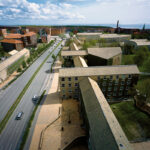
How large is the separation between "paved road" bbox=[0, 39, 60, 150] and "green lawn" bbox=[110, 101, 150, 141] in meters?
31.6

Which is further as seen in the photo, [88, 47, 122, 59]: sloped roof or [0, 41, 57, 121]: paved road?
[88, 47, 122, 59]: sloped roof

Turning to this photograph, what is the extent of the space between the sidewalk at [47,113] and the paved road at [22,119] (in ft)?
14.6

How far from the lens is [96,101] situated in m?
31.6

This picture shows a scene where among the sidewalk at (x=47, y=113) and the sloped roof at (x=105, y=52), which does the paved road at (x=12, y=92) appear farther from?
the sloped roof at (x=105, y=52)

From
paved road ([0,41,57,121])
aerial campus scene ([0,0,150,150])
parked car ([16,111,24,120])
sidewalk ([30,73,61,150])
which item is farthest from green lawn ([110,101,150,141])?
paved road ([0,41,57,121])

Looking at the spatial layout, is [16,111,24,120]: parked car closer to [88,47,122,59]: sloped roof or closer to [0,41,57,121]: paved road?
[0,41,57,121]: paved road

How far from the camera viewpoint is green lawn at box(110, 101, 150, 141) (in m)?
30.7

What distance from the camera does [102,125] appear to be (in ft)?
82.6

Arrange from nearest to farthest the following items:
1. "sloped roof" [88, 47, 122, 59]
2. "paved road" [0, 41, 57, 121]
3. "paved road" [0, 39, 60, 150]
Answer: "paved road" [0, 39, 60, 150] → "paved road" [0, 41, 57, 121] → "sloped roof" [88, 47, 122, 59]

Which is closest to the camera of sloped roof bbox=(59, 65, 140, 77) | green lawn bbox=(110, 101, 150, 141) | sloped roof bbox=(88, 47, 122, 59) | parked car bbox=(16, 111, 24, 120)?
green lawn bbox=(110, 101, 150, 141)

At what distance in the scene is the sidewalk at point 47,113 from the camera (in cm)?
3222

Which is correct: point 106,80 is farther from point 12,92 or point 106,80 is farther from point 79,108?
point 12,92

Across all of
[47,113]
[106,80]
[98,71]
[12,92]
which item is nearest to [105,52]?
[98,71]

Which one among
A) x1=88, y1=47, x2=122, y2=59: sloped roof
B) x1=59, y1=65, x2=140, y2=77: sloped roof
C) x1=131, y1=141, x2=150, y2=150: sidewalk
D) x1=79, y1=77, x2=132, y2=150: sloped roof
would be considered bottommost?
x1=131, y1=141, x2=150, y2=150: sidewalk
